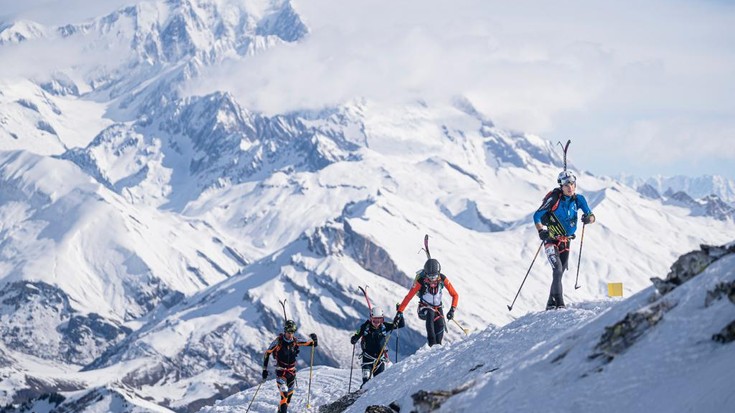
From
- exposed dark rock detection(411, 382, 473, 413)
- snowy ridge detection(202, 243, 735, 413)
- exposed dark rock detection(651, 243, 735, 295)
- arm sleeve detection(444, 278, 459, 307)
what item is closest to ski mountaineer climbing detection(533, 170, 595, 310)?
snowy ridge detection(202, 243, 735, 413)

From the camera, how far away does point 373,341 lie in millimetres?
34594

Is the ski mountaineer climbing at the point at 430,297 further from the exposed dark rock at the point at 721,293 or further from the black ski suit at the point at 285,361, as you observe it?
the exposed dark rock at the point at 721,293

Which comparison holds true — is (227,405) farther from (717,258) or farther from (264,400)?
(717,258)

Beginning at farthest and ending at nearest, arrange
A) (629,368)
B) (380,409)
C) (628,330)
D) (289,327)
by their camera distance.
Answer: (289,327), (380,409), (628,330), (629,368)

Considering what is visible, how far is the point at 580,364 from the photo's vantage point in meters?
18.1

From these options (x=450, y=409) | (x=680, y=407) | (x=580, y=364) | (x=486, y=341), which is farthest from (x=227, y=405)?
(x=680, y=407)

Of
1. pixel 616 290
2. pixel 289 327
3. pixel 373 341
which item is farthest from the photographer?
pixel 373 341

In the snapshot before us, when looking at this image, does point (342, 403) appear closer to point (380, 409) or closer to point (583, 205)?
point (380, 409)

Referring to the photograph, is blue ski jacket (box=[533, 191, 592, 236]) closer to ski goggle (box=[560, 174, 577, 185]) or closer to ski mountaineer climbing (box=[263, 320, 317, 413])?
ski goggle (box=[560, 174, 577, 185])

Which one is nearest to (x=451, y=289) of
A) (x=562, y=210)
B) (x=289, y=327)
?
(x=289, y=327)

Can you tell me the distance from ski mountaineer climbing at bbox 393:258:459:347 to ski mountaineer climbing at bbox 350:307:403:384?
4.34 ft

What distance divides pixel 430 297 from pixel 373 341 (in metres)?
3.05

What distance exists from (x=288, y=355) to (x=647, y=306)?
16.6 meters

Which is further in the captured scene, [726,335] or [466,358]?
[466,358]
